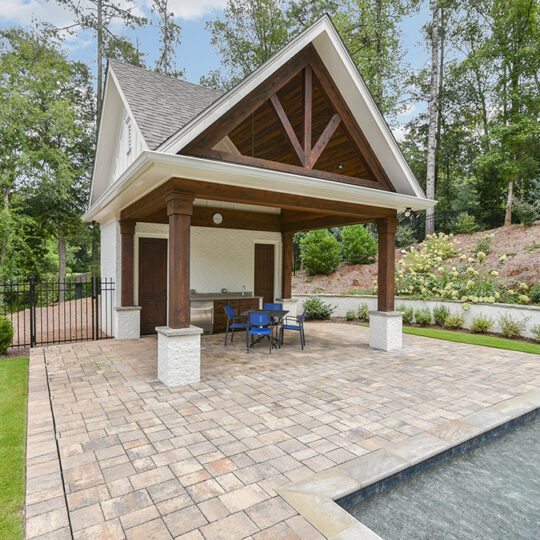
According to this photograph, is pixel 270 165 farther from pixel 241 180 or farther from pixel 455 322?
pixel 455 322

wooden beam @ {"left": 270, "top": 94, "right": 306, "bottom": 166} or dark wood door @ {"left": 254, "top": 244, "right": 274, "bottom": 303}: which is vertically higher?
wooden beam @ {"left": 270, "top": 94, "right": 306, "bottom": 166}

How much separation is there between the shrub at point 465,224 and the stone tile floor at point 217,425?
360 inches

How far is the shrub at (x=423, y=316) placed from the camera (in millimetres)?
10117

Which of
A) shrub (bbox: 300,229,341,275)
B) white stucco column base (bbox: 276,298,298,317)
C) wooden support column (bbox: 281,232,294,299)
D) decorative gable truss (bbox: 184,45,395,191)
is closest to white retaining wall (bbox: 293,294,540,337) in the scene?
white stucco column base (bbox: 276,298,298,317)

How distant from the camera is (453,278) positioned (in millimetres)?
10570

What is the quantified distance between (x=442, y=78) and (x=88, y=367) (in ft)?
77.3

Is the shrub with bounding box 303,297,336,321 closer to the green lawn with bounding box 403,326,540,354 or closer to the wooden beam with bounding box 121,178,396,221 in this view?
the green lawn with bounding box 403,326,540,354

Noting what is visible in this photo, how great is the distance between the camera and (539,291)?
8.79 metres

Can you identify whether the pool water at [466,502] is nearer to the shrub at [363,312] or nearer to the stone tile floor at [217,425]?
the stone tile floor at [217,425]

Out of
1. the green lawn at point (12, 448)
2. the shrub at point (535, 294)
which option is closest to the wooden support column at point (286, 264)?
the shrub at point (535, 294)

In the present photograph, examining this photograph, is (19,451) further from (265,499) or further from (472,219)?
(472,219)

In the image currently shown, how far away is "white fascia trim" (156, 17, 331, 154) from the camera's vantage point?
4551 mm

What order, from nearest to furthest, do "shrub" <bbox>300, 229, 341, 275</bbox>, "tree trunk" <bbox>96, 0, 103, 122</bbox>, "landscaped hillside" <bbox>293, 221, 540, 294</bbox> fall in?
"landscaped hillside" <bbox>293, 221, 540, 294</bbox>, "shrub" <bbox>300, 229, 341, 275</bbox>, "tree trunk" <bbox>96, 0, 103, 122</bbox>

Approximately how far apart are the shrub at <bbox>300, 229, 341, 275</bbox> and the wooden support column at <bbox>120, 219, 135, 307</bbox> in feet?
28.0
